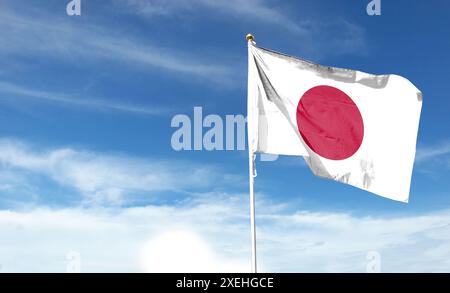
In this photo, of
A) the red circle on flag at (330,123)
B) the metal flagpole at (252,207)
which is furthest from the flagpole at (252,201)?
the red circle on flag at (330,123)

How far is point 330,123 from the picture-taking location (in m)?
14.6

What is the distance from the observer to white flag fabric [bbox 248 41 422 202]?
14016 millimetres

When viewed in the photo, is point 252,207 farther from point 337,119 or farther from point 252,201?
point 337,119

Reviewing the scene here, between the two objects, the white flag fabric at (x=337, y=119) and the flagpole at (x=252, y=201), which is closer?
the flagpole at (x=252, y=201)

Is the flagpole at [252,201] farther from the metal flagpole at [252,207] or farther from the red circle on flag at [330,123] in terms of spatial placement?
the red circle on flag at [330,123]

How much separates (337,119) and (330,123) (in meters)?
0.28

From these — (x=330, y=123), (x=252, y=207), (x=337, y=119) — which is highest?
(x=337, y=119)

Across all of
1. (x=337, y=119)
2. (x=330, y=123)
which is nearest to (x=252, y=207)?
(x=330, y=123)

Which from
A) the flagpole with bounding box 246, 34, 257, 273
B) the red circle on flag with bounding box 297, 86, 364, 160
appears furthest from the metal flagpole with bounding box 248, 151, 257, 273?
the red circle on flag with bounding box 297, 86, 364, 160

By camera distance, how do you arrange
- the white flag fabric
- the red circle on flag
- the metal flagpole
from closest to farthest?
the metal flagpole, the white flag fabric, the red circle on flag

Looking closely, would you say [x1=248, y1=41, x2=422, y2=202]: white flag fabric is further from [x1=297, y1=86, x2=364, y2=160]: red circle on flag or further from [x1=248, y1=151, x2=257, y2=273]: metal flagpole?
[x1=248, y1=151, x2=257, y2=273]: metal flagpole

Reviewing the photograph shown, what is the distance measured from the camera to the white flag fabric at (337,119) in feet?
46.0
